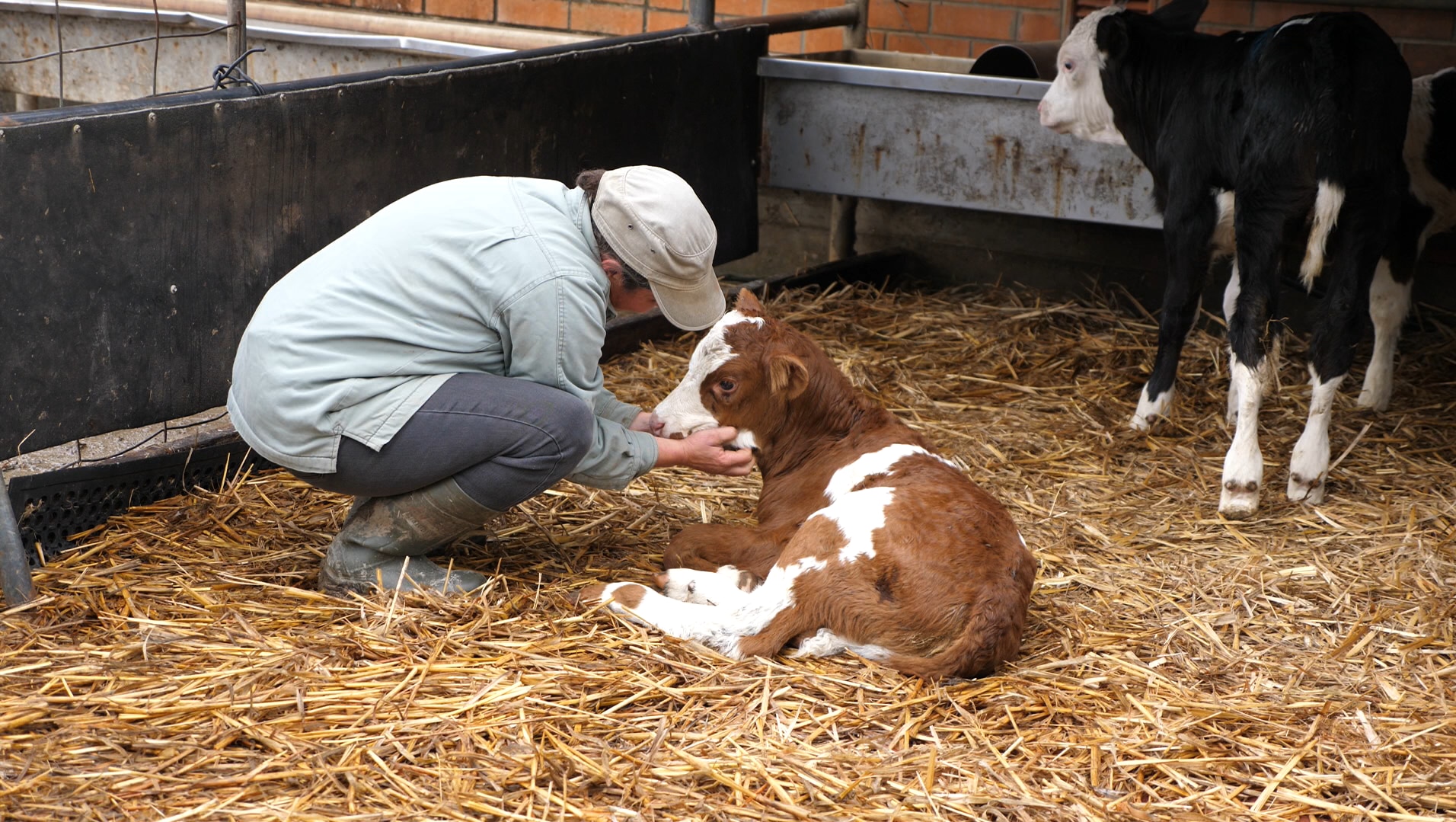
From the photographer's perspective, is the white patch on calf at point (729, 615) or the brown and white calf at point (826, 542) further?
the white patch on calf at point (729, 615)

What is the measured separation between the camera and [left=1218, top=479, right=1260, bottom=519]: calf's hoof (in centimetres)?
480

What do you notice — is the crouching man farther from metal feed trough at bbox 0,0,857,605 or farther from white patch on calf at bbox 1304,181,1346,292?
white patch on calf at bbox 1304,181,1346,292

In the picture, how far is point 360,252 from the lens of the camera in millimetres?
3535

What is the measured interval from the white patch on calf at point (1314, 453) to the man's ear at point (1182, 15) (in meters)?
1.75

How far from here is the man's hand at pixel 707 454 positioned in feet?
12.6

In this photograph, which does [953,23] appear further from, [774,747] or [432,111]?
[774,747]

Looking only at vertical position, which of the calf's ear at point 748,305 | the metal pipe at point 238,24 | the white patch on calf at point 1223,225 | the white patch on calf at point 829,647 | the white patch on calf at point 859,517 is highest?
the metal pipe at point 238,24

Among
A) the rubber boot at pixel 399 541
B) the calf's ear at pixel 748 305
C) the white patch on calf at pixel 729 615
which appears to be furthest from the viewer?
the calf's ear at pixel 748 305

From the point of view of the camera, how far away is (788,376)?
3.98 metres

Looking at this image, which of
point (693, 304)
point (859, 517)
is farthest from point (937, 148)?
point (859, 517)

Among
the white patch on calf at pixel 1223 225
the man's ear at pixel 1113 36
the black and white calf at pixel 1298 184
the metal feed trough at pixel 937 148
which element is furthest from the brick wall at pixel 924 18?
the white patch on calf at pixel 1223 225

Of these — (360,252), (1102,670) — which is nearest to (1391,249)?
(1102,670)

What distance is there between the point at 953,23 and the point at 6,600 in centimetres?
608

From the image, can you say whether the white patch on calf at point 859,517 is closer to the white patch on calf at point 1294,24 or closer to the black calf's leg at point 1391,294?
the white patch on calf at point 1294,24
